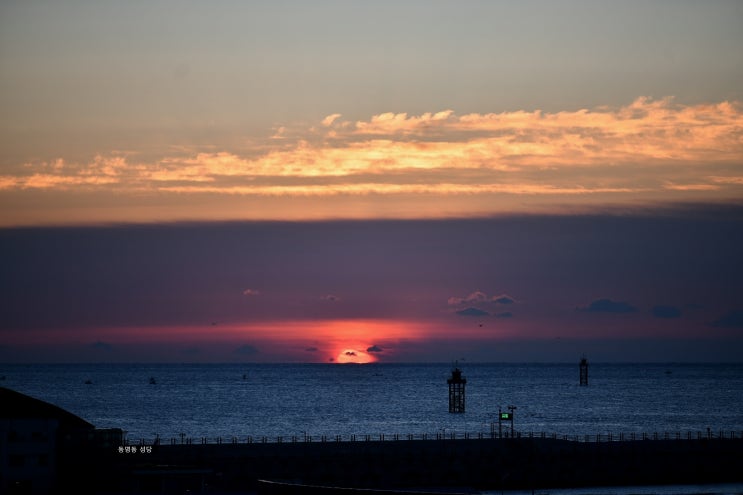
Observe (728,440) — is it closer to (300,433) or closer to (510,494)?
(510,494)

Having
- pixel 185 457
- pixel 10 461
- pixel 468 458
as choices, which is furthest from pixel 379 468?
pixel 10 461

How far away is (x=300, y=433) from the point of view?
193875 mm

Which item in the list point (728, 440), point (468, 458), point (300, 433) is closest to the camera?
point (468, 458)

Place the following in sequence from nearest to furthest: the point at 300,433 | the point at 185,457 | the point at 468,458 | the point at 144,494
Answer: the point at 144,494, the point at 185,457, the point at 468,458, the point at 300,433

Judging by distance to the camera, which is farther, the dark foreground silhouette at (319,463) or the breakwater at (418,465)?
the breakwater at (418,465)

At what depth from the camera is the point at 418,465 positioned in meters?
103

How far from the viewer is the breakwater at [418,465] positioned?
88062mm

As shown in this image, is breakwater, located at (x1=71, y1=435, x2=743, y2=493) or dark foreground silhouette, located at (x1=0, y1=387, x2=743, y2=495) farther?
breakwater, located at (x1=71, y1=435, x2=743, y2=493)

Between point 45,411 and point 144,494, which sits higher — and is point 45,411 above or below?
above

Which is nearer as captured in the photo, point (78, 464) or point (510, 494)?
point (78, 464)

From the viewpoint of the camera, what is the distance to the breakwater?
88.1 meters

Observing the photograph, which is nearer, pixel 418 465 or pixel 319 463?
pixel 319 463

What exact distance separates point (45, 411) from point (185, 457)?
14327 mm

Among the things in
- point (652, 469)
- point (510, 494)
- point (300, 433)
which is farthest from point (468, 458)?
point (300, 433)
